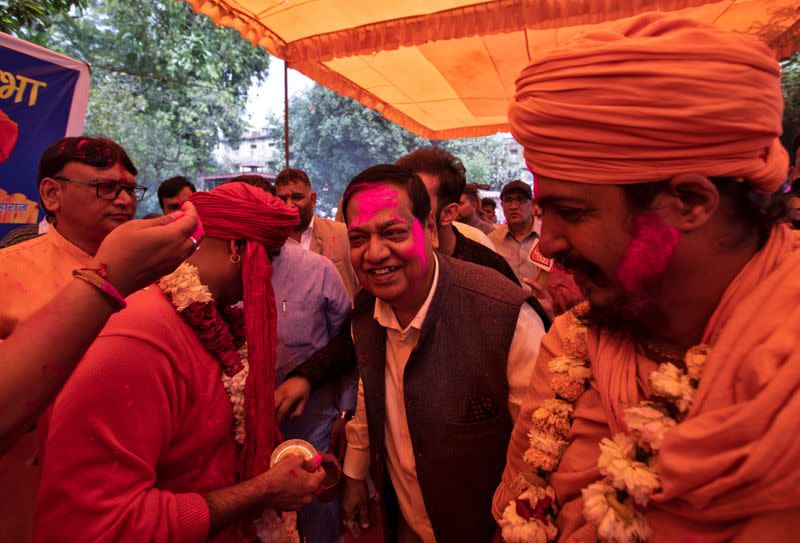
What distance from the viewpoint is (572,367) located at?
4.72ft

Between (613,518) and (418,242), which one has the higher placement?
(418,242)

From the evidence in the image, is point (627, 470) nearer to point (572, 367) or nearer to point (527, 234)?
point (572, 367)

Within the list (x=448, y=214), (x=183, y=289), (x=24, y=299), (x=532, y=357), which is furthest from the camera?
(x=448, y=214)

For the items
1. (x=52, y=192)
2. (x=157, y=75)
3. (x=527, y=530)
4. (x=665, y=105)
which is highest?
(x=157, y=75)

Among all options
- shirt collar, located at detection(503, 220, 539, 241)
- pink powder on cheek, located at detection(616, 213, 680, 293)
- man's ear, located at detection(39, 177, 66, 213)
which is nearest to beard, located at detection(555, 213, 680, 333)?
pink powder on cheek, located at detection(616, 213, 680, 293)

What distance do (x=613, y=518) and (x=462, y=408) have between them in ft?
3.01

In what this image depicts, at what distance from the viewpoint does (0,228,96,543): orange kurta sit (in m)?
2.03

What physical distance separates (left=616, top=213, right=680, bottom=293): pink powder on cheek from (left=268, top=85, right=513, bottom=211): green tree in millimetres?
19589

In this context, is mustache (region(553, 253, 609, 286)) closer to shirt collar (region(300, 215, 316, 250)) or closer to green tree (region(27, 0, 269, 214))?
shirt collar (region(300, 215, 316, 250))

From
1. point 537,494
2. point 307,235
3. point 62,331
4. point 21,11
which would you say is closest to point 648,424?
point 537,494

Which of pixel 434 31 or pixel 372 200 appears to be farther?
pixel 434 31

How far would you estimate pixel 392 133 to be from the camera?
2062 cm

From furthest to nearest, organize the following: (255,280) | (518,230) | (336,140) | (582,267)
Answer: (336,140), (518,230), (255,280), (582,267)

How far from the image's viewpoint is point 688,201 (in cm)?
112
